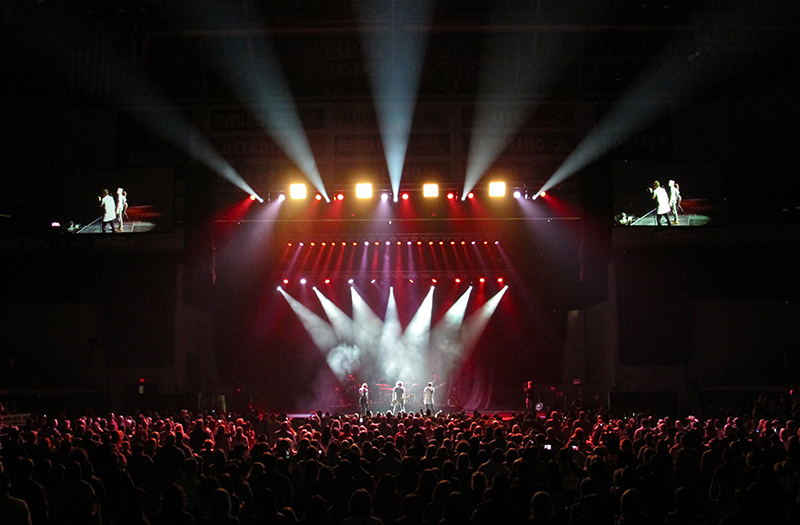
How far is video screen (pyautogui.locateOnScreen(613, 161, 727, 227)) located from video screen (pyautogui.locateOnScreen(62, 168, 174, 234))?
1228cm

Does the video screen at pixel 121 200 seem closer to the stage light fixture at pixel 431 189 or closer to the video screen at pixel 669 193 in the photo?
the stage light fixture at pixel 431 189

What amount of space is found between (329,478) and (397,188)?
49.2 feet

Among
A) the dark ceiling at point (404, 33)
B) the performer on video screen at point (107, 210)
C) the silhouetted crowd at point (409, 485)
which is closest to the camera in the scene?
the silhouetted crowd at point (409, 485)

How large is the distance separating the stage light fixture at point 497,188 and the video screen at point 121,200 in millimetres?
8910

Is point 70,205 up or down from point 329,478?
up

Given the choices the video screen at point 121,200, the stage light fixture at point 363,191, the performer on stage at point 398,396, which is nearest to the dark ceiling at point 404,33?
the video screen at point 121,200

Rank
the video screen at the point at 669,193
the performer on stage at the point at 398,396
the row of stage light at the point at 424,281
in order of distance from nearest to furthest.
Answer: the video screen at the point at 669,193 → the performer on stage at the point at 398,396 → the row of stage light at the point at 424,281

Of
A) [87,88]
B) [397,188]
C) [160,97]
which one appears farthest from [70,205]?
[397,188]

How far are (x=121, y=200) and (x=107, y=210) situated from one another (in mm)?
459

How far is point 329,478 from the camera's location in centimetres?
694

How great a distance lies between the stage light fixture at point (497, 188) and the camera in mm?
20234

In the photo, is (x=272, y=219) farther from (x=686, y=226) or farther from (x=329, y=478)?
(x=329, y=478)

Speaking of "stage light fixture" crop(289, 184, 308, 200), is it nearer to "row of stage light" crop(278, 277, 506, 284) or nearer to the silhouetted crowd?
"row of stage light" crop(278, 277, 506, 284)

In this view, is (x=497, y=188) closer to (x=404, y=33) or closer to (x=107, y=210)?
(x=404, y=33)
